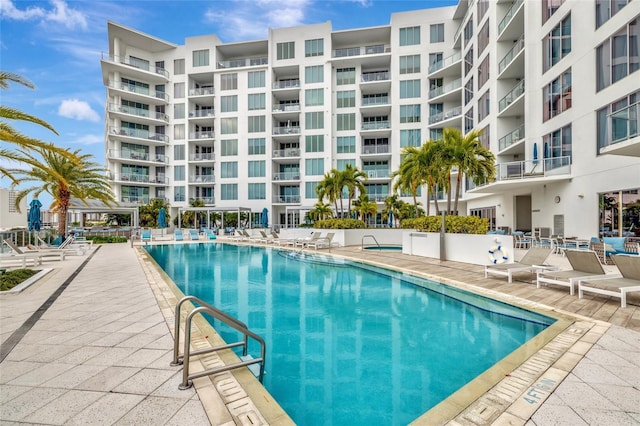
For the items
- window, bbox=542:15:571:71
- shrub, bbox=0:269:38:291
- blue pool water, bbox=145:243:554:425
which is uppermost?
window, bbox=542:15:571:71

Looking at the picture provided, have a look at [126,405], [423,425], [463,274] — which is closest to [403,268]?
[463,274]

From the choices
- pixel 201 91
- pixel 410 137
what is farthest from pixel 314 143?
pixel 201 91

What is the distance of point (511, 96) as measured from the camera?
20.2 metres

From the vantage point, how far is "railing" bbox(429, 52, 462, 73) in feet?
98.7

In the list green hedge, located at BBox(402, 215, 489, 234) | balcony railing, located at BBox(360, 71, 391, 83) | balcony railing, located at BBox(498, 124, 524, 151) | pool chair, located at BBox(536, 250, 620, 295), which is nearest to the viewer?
pool chair, located at BBox(536, 250, 620, 295)

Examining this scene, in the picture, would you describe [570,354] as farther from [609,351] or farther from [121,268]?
[121,268]

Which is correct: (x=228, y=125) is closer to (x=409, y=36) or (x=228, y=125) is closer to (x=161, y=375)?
(x=409, y=36)

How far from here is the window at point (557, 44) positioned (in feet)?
50.8

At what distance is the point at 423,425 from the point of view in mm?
2750

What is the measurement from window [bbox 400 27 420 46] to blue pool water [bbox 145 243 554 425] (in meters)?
31.2

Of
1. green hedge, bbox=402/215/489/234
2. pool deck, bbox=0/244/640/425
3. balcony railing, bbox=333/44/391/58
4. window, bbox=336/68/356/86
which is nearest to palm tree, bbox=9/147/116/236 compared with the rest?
pool deck, bbox=0/244/640/425

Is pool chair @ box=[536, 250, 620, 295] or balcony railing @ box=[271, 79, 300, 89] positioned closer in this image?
pool chair @ box=[536, 250, 620, 295]

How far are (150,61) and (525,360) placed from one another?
46.7 m

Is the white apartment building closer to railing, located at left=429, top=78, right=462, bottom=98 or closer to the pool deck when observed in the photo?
railing, located at left=429, top=78, right=462, bottom=98
